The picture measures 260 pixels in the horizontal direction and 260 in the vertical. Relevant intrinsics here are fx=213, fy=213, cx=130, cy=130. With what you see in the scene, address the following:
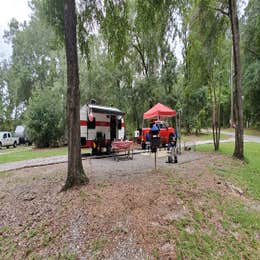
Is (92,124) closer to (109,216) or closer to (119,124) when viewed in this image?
(119,124)

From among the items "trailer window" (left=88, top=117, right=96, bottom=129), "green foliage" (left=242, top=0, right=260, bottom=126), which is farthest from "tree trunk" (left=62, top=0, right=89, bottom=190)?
"green foliage" (left=242, top=0, right=260, bottom=126)

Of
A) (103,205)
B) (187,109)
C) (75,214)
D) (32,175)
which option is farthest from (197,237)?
(187,109)

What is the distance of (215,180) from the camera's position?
6.15 m

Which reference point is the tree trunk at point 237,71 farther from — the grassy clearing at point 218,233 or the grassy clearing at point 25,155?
the grassy clearing at point 25,155

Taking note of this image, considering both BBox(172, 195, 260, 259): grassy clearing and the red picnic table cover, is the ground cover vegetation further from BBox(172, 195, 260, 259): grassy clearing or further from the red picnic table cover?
BBox(172, 195, 260, 259): grassy clearing

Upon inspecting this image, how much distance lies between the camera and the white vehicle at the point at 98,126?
34.3 feet

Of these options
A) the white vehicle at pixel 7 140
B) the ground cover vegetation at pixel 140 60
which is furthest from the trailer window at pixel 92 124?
the white vehicle at pixel 7 140

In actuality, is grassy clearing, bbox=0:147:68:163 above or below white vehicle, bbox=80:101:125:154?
below

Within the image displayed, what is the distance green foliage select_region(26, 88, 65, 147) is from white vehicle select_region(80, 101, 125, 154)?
796cm

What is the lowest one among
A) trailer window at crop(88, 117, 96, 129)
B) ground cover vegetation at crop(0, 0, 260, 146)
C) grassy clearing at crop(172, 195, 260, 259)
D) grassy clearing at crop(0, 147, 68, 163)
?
grassy clearing at crop(172, 195, 260, 259)

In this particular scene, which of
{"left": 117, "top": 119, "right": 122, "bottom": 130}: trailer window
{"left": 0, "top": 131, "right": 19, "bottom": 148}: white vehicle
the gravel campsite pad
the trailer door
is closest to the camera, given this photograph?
the gravel campsite pad

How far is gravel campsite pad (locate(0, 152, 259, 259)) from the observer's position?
3.22 metres

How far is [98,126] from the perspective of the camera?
11055mm

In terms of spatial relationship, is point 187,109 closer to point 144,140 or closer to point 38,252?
point 144,140
